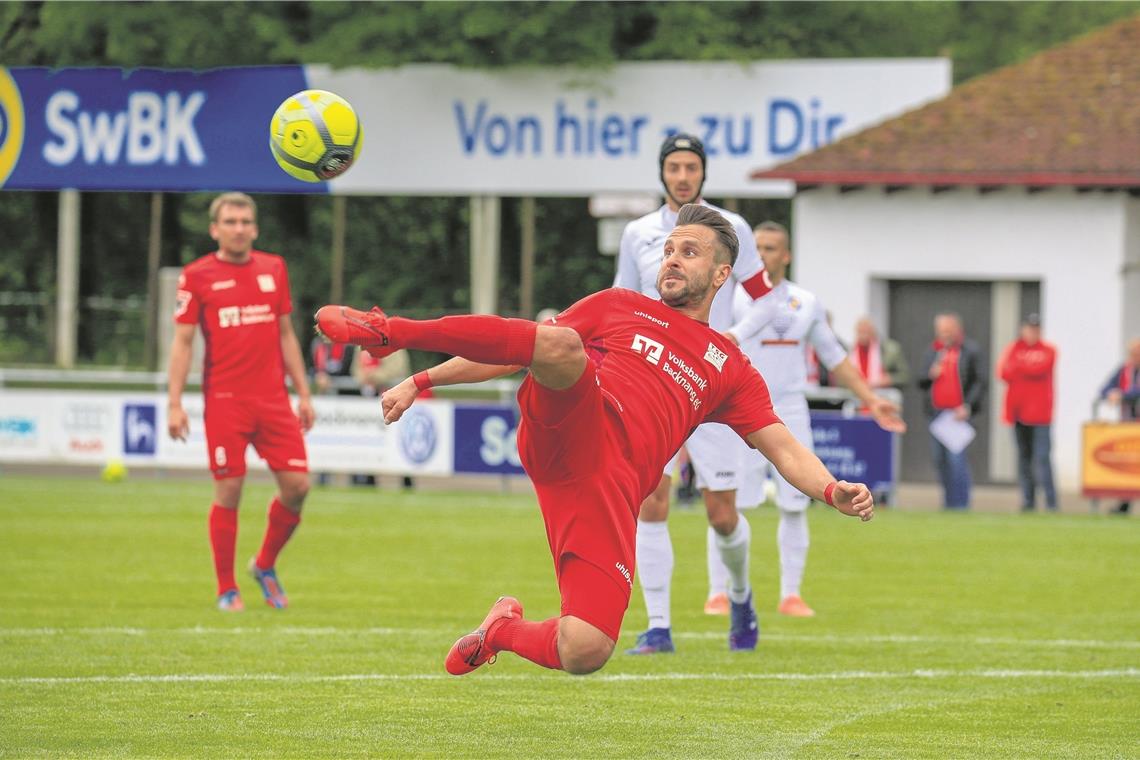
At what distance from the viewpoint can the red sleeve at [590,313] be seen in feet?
24.2

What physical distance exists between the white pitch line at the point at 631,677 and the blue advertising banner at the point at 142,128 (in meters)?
19.0

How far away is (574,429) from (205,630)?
4.85m

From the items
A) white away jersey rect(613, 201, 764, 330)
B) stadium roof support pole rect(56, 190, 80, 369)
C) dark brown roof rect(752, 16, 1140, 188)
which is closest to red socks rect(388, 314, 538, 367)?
white away jersey rect(613, 201, 764, 330)

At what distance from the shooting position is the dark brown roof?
2450cm

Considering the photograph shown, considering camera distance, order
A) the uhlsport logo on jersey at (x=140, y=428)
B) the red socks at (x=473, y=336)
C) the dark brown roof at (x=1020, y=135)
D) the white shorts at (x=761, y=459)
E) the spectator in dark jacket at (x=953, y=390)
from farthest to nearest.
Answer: the dark brown roof at (x=1020, y=135)
the uhlsport logo on jersey at (x=140, y=428)
the spectator in dark jacket at (x=953, y=390)
the white shorts at (x=761, y=459)
the red socks at (x=473, y=336)

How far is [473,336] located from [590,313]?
3.63 feet

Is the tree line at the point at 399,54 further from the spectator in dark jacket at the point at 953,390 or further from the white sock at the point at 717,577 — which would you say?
the white sock at the point at 717,577

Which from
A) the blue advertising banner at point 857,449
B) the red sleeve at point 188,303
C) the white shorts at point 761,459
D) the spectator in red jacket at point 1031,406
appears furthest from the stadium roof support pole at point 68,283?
the white shorts at point 761,459

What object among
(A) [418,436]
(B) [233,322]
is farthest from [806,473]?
(A) [418,436]

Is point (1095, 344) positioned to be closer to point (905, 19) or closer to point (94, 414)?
point (94, 414)

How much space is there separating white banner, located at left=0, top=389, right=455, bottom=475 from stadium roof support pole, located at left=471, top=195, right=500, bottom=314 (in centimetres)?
829

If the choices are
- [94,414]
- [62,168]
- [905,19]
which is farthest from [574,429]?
[905,19]

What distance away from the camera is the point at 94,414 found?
74.8 feet

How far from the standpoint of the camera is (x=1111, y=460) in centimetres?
2072
